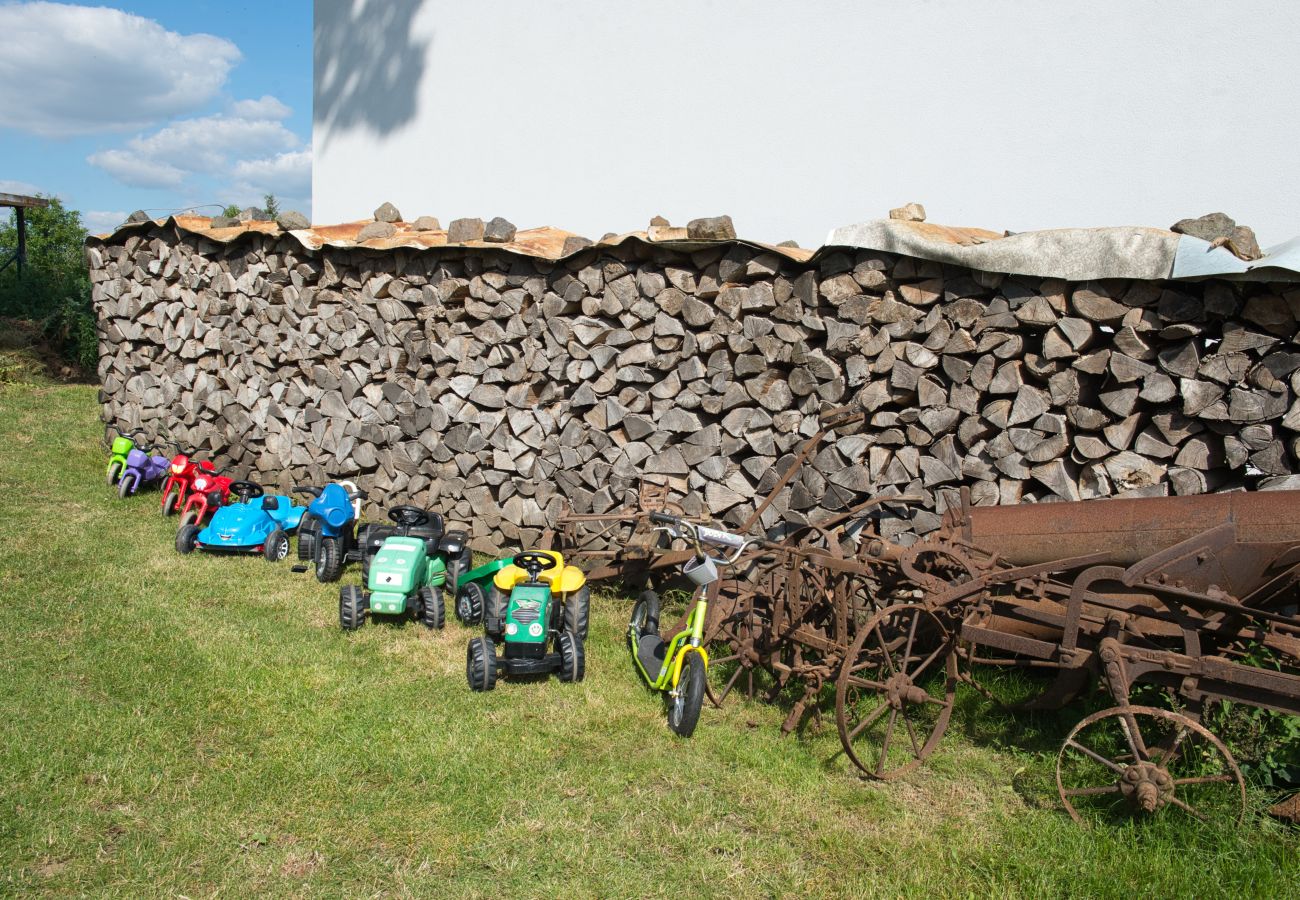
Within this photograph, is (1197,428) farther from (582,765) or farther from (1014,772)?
(582,765)

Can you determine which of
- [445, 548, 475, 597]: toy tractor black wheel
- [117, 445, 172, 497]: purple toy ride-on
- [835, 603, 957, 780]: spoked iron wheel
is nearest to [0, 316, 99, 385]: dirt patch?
[117, 445, 172, 497]: purple toy ride-on

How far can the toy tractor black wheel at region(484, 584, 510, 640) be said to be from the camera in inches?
199

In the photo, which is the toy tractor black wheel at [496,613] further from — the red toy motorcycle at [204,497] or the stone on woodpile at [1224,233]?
the stone on woodpile at [1224,233]

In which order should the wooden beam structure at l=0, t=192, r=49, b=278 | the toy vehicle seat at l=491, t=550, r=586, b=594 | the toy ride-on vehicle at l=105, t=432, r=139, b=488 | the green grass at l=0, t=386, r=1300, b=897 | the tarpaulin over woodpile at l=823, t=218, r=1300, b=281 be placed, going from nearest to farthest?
the green grass at l=0, t=386, r=1300, b=897
the tarpaulin over woodpile at l=823, t=218, r=1300, b=281
the toy vehicle seat at l=491, t=550, r=586, b=594
the toy ride-on vehicle at l=105, t=432, r=139, b=488
the wooden beam structure at l=0, t=192, r=49, b=278

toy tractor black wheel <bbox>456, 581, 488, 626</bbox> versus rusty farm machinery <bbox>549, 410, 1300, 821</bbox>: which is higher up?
rusty farm machinery <bbox>549, 410, 1300, 821</bbox>

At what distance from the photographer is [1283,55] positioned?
523 centimetres

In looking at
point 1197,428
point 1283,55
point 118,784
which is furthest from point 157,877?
point 1283,55

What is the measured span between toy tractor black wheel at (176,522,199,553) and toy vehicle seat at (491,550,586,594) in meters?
2.90

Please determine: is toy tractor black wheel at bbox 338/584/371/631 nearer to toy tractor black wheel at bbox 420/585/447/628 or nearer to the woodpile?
toy tractor black wheel at bbox 420/585/447/628

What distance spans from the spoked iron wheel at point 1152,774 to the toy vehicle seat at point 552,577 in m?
2.46

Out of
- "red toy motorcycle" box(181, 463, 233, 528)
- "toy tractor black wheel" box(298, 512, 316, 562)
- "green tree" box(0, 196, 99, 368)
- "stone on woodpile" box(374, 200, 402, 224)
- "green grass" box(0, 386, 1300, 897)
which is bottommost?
"green grass" box(0, 386, 1300, 897)

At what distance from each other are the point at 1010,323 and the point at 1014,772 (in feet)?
6.88

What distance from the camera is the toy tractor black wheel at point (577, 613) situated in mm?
→ 5027

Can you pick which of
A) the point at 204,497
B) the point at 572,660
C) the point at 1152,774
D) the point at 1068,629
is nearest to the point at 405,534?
the point at 572,660
